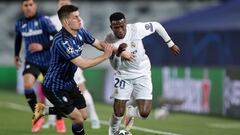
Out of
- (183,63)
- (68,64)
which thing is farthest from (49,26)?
(183,63)

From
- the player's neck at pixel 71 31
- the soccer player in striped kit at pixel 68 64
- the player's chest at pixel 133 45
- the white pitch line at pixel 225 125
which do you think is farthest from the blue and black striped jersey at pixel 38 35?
the white pitch line at pixel 225 125

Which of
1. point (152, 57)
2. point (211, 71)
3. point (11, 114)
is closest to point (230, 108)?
point (211, 71)

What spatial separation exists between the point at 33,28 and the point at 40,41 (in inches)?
10.7

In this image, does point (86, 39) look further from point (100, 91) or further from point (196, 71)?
point (100, 91)

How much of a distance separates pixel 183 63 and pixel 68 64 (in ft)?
55.7

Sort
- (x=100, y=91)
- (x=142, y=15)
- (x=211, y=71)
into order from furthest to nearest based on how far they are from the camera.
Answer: (x=142, y=15) < (x=100, y=91) < (x=211, y=71)

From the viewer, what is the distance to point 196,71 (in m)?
22.5

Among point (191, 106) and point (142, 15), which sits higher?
point (142, 15)

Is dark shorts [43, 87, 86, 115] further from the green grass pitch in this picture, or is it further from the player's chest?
the green grass pitch

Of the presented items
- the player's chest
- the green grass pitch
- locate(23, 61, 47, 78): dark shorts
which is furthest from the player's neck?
locate(23, 61, 47, 78): dark shorts

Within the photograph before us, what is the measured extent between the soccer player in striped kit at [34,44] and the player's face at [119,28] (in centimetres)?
230

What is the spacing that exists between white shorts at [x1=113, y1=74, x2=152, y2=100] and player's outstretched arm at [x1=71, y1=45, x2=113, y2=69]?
6.14 ft

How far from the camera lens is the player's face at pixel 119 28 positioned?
1306cm

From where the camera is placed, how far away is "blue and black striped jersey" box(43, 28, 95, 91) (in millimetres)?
11789
